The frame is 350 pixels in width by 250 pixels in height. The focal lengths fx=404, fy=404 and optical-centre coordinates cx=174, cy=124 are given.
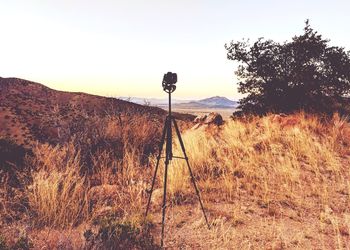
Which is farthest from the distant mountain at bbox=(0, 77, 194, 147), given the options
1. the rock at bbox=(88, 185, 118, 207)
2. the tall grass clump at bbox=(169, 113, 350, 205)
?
the rock at bbox=(88, 185, 118, 207)

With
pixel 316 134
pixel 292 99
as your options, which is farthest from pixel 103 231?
pixel 292 99

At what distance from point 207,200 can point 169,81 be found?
6.51ft

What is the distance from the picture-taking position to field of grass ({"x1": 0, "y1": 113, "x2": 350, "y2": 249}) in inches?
180

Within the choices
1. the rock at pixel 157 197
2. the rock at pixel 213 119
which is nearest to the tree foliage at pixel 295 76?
the rock at pixel 213 119

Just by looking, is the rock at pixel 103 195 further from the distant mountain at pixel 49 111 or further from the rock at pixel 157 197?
the distant mountain at pixel 49 111

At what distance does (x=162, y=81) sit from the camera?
5039 mm

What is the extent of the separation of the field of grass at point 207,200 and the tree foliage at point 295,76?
286cm

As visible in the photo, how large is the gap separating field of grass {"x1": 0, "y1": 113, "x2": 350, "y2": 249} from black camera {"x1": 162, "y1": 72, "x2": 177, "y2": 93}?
1644mm

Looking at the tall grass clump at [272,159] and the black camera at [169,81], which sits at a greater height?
the black camera at [169,81]

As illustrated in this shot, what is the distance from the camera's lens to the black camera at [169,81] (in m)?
4.94

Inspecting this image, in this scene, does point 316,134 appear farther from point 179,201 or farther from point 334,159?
point 179,201

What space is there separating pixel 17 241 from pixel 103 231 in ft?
3.02

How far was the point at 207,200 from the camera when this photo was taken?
19.5 feet

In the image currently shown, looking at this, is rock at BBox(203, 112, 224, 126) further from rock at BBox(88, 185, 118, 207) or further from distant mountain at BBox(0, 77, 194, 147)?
rock at BBox(88, 185, 118, 207)
